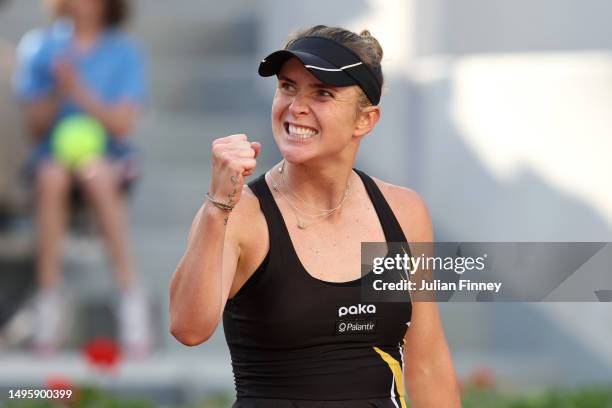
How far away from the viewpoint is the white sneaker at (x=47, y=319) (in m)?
7.13

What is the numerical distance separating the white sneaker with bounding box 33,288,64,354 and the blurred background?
0.12 metres

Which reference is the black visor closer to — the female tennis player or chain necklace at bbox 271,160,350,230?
the female tennis player

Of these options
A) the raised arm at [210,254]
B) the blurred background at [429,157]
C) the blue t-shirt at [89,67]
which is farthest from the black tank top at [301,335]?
the blue t-shirt at [89,67]

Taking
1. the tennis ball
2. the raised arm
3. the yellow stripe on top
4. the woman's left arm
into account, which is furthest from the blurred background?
the raised arm

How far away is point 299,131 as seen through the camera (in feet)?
11.3

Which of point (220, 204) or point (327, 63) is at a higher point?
point (327, 63)

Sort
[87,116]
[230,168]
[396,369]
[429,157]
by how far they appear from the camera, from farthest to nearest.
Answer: [429,157] → [87,116] → [396,369] → [230,168]

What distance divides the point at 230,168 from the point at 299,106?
0.33 metres

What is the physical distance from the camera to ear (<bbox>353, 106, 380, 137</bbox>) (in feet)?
11.6

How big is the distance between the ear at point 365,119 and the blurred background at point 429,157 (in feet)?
9.55

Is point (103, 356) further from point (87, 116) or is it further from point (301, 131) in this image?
point (301, 131)

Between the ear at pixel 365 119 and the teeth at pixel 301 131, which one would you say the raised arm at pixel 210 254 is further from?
the ear at pixel 365 119

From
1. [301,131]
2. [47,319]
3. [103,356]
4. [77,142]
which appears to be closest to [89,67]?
[77,142]

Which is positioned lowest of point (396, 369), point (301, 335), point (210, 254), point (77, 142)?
point (396, 369)
